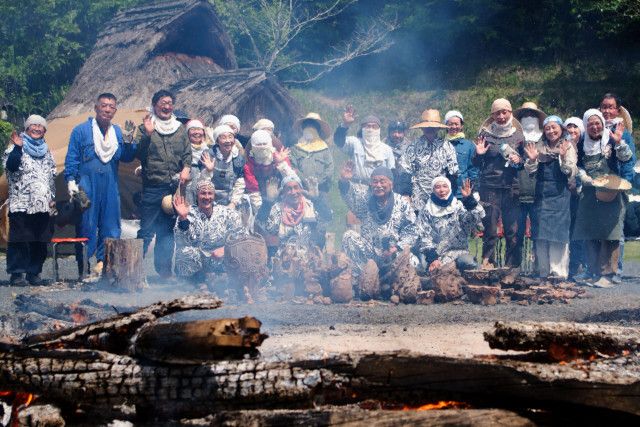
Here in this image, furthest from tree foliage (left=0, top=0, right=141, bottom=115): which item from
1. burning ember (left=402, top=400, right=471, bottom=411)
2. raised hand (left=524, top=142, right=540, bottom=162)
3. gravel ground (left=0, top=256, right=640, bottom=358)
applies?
burning ember (left=402, top=400, right=471, bottom=411)

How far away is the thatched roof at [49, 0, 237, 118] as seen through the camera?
17.6 meters

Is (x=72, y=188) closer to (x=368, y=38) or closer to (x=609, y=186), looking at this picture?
(x=609, y=186)

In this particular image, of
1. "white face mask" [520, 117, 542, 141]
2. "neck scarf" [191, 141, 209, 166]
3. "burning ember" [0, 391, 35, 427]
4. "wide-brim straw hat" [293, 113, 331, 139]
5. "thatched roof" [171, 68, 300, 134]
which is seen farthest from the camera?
"thatched roof" [171, 68, 300, 134]

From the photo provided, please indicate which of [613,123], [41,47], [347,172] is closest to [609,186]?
[613,123]

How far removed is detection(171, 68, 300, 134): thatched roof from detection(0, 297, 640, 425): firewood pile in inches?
505

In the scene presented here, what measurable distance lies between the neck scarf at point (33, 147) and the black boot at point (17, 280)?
1.51m

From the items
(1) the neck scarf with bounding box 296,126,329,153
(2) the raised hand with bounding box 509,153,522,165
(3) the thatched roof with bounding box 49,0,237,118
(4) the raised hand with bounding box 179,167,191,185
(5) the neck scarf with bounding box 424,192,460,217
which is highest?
(3) the thatched roof with bounding box 49,0,237,118

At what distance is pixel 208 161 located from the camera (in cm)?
1094

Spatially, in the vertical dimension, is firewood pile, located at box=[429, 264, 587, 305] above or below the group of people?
below

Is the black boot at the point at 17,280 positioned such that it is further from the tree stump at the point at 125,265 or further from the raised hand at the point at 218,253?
the raised hand at the point at 218,253

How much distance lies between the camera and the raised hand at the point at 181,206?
10250mm

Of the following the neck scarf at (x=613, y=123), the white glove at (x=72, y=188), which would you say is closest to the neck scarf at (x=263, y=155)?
the white glove at (x=72, y=188)

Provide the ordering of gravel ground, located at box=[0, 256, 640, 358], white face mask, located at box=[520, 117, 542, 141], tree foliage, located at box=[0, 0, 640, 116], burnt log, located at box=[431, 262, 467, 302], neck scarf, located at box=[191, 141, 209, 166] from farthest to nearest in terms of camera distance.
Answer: tree foliage, located at box=[0, 0, 640, 116]
white face mask, located at box=[520, 117, 542, 141]
neck scarf, located at box=[191, 141, 209, 166]
burnt log, located at box=[431, 262, 467, 302]
gravel ground, located at box=[0, 256, 640, 358]

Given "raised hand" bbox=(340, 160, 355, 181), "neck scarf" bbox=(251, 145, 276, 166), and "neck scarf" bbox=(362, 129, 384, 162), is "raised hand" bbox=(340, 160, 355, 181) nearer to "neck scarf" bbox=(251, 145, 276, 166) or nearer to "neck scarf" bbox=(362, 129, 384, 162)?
"neck scarf" bbox=(362, 129, 384, 162)
